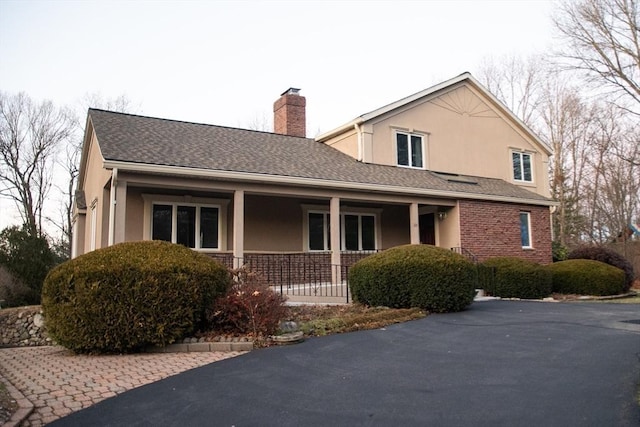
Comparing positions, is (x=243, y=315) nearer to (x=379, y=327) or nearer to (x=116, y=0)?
(x=379, y=327)

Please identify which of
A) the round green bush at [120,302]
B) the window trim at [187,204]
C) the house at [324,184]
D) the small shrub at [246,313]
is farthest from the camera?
the window trim at [187,204]

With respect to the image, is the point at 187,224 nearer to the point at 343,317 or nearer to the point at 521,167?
the point at 343,317

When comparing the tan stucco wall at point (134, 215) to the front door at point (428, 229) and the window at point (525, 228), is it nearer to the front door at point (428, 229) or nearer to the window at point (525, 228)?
the front door at point (428, 229)

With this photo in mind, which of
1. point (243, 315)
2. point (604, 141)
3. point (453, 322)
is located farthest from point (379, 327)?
point (604, 141)

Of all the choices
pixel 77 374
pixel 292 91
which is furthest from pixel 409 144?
pixel 77 374

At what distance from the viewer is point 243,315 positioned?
306 inches

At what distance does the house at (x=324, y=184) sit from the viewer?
1246cm

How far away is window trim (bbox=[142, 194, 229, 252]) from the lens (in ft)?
43.4

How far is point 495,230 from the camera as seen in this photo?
16.7 m

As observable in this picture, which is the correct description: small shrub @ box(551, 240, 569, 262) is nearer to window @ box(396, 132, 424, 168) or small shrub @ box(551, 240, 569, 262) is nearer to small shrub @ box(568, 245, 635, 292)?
small shrub @ box(568, 245, 635, 292)

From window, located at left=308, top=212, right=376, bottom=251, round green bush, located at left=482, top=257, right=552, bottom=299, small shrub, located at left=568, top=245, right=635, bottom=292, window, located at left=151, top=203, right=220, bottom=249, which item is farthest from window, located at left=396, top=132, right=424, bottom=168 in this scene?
window, located at left=151, top=203, right=220, bottom=249

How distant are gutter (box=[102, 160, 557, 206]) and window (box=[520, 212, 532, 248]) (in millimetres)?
965

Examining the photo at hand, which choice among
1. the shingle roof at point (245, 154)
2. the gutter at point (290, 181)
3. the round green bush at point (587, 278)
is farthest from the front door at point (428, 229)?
the round green bush at point (587, 278)

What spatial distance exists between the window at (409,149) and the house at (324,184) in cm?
4
